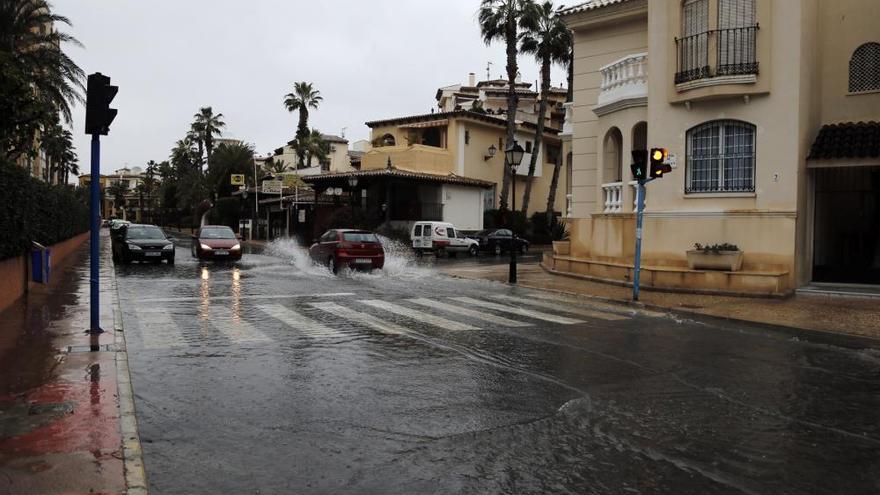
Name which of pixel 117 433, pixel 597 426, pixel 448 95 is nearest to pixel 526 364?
pixel 597 426

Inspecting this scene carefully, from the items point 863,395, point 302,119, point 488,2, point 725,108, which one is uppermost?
point 488,2

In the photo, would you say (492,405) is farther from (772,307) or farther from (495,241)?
(495,241)

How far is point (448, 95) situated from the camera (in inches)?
2972

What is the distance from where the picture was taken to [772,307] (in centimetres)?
1443

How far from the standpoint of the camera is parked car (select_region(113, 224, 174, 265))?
2450cm

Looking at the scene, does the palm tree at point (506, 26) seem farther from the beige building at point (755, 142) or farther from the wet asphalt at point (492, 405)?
the wet asphalt at point (492, 405)

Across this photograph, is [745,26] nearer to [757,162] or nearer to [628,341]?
[757,162]

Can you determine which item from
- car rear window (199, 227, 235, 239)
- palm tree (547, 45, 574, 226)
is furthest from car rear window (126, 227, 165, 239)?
palm tree (547, 45, 574, 226)

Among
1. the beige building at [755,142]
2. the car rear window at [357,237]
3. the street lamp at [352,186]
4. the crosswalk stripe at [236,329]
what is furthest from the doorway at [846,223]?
the street lamp at [352,186]

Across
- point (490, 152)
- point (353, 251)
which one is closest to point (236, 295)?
point (353, 251)

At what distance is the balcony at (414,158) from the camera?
1692 inches

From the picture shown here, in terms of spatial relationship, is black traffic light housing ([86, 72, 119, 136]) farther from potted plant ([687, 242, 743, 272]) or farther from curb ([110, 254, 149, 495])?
potted plant ([687, 242, 743, 272])

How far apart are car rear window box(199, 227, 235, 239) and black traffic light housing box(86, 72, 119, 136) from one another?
18708 mm

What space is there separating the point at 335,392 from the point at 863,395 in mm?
5666
